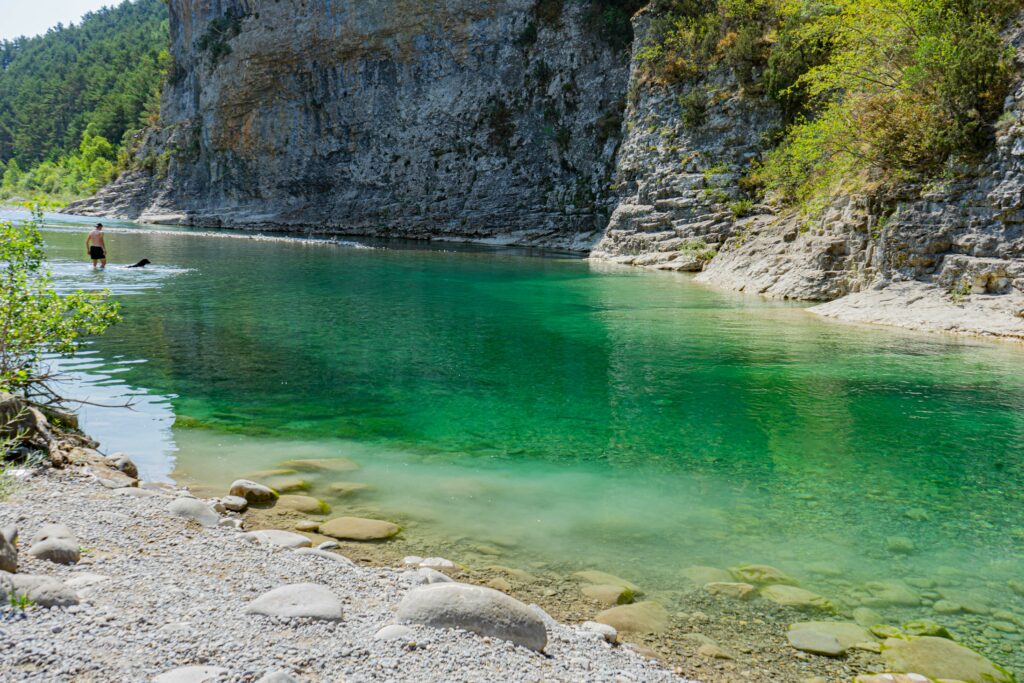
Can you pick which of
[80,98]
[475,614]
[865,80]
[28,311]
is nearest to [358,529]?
[475,614]

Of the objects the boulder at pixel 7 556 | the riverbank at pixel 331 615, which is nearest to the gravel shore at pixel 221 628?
the riverbank at pixel 331 615

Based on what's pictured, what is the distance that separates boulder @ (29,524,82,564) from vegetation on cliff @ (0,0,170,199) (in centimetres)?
9395

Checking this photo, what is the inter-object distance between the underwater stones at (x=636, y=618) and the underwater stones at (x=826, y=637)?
0.80 meters

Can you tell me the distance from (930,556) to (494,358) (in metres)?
8.71

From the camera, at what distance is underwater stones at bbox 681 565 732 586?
5547mm

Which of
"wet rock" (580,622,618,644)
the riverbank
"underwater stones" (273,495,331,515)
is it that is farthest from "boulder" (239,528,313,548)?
"wet rock" (580,622,618,644)

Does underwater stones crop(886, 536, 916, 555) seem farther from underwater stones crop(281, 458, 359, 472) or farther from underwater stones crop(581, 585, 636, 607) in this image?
underwater stones crop(281, 458, 359, 472)

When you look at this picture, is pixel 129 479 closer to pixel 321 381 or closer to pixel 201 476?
pixel 201 476

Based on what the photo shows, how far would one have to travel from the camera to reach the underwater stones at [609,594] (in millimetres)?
5234

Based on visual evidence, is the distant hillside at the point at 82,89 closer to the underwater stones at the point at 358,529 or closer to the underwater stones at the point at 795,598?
the underwater stones at the point at 358,529

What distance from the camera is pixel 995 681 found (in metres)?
4.33

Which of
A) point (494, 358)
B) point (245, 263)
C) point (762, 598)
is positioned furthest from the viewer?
point (245, 263)

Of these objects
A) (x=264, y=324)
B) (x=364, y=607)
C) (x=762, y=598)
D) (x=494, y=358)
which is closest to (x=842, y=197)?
(x=494, y=358)

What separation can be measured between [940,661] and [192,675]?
13.6 feet
